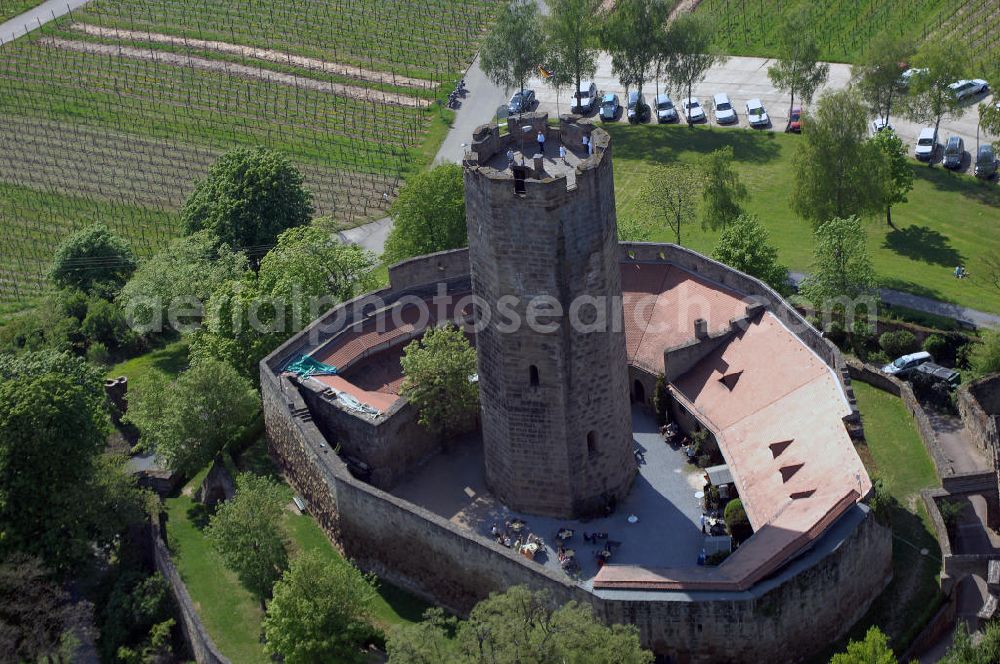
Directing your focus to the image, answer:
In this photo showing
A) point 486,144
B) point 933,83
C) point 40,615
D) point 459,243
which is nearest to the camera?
point 486,144

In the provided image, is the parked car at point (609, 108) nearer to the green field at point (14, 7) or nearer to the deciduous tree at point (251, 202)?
the deciduous tree at point (251, 202)

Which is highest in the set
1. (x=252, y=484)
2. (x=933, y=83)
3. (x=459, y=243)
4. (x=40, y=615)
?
(x=933, y=83)

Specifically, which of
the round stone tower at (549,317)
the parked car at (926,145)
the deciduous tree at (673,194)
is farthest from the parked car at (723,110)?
the round stone tower at (549,317)

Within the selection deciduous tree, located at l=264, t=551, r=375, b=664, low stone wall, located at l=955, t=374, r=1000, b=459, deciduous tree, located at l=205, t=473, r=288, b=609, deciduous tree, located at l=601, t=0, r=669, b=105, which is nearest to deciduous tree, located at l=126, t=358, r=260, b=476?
deciduous tree, located at l=205, t=473, r=288, b=609

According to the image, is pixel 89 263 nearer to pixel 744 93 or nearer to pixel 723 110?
pixel 723 110

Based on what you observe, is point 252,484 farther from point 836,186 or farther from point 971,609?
point 836,186

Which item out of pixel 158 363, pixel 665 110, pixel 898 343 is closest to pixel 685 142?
pixel 665 110

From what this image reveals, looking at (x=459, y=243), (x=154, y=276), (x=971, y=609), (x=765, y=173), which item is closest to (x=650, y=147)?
(x=765, y=173)
